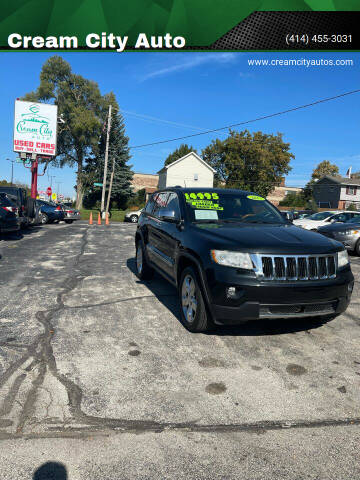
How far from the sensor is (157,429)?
7.32 ft

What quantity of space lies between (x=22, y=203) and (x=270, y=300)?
12586mm

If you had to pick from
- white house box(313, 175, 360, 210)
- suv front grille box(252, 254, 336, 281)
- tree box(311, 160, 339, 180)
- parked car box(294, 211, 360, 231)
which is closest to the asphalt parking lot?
suv front grille box(252, 254, 336, 281)

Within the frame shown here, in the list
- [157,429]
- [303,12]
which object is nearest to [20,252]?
[157,429]

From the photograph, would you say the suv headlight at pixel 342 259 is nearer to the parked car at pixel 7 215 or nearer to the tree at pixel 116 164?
the parked car at pixel 7 215

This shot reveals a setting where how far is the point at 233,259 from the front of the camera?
135 inches

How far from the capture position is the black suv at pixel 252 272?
3.32 metres

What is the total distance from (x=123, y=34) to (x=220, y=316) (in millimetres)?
10904

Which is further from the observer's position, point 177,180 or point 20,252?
point 177,180

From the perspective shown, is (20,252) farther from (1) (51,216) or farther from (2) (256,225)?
(1) (51,216)

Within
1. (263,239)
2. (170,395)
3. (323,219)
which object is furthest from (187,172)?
(170,395)

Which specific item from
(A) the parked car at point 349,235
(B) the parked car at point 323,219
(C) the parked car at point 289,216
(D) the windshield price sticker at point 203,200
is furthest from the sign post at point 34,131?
(C) the parked car at point 289,216

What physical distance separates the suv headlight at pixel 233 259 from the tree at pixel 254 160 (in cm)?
4957

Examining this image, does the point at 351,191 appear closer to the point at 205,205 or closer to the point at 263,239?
the point at 205,205

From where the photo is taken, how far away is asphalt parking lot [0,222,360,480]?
1.96 meters
